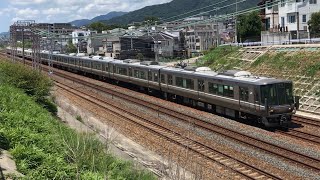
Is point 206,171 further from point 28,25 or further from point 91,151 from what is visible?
point 28,25

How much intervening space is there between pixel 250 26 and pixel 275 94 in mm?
45807

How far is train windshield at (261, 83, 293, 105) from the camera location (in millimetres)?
19547

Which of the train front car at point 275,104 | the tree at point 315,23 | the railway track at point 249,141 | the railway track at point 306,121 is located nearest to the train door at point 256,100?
the train front car at point 275,104

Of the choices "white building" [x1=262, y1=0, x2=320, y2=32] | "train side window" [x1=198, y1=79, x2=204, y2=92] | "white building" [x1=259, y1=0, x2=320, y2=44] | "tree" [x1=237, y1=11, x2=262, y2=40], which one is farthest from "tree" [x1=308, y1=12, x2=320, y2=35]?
"train side window" [x1=198, y1=79, x2=204, y2=92]

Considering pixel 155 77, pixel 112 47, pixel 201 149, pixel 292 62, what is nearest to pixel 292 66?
pixel 292 62

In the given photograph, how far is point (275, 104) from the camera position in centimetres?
1955

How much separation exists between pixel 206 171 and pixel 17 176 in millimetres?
6510

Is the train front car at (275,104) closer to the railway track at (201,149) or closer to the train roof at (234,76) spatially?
the train roof at (234,76)

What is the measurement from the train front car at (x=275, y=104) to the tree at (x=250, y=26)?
44.2 meters

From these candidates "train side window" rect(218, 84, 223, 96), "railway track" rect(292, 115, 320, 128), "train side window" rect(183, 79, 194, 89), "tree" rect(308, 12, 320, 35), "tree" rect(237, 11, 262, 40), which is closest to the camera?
"railway track" rect(292, 115, 320, 128)

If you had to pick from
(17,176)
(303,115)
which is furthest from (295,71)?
(17,176)

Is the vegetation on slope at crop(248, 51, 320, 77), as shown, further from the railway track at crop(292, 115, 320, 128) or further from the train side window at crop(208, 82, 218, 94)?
the train side window at crop(208, 82, 218, 94)

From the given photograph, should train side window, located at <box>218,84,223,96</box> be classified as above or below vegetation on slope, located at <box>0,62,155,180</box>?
above

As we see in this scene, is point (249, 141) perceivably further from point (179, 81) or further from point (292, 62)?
point (292, 62)
